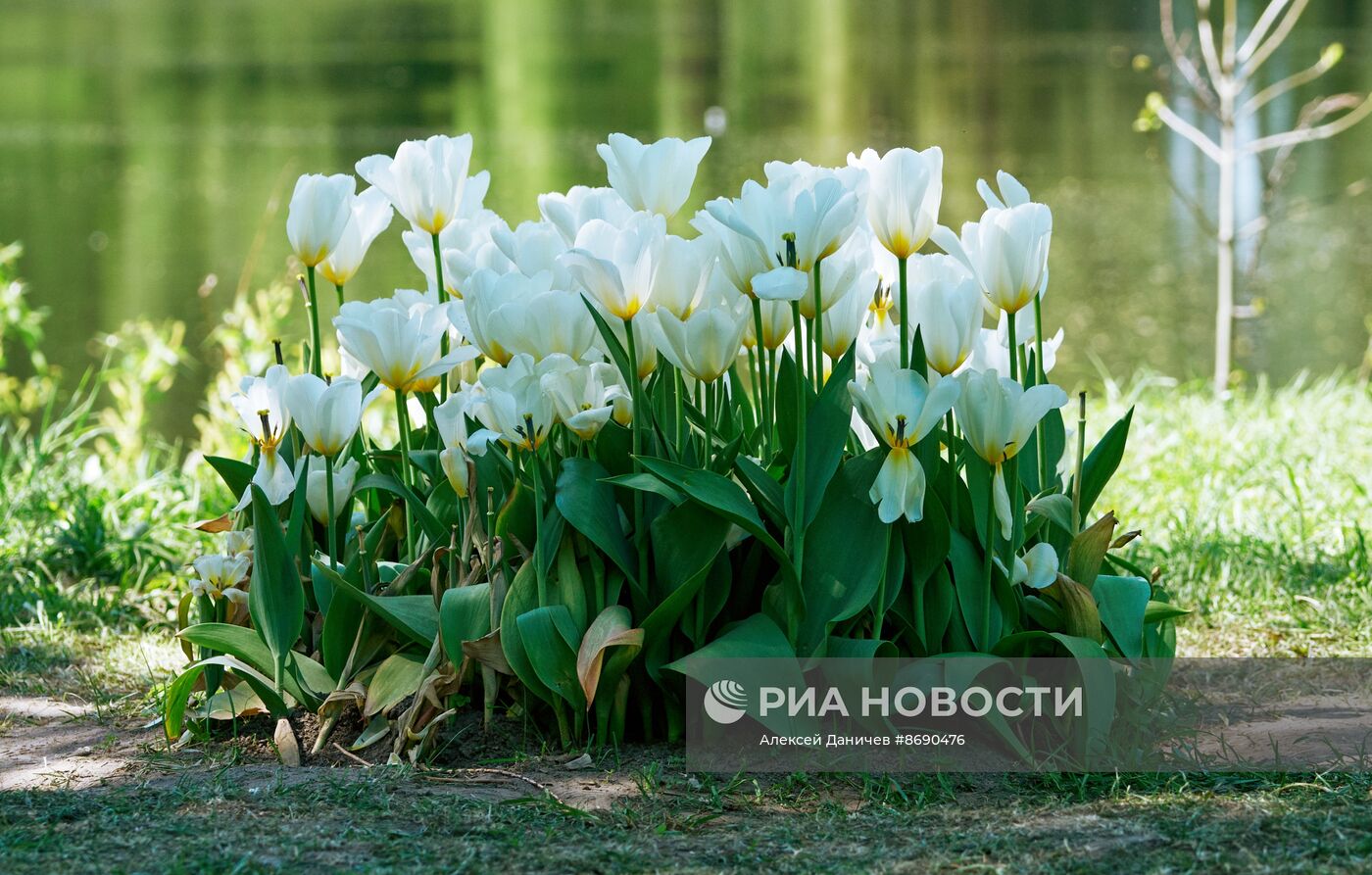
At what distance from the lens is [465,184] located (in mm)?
2479

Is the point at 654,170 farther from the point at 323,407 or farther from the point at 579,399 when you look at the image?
the point at 323,407

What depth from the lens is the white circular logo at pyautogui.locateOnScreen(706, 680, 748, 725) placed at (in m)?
2.10

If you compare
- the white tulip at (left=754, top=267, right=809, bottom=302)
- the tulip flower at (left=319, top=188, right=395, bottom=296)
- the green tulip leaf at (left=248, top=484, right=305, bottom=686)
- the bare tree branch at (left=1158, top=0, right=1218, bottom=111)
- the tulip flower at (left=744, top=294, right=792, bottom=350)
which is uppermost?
the bare tree branch at (left=1158, top=0, right=1218, bottom=111)

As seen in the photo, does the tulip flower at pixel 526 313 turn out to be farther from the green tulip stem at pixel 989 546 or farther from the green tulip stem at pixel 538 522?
the green tulip stem at pixel 989 546

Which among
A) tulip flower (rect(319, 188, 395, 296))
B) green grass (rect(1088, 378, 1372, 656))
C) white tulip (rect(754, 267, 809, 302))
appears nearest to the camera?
white tulip (rect(754, 267, 809, 302))

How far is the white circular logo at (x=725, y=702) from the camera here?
2.10 meters

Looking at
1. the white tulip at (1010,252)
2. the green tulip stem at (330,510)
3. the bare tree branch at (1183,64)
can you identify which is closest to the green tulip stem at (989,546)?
the white tulip at (1010,252)

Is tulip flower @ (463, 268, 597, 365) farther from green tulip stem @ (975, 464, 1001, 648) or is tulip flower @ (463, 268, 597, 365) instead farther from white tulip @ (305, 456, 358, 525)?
green tulip stem @ (975, 464, 1001, 648)

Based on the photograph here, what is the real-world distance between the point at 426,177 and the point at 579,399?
1.66ft

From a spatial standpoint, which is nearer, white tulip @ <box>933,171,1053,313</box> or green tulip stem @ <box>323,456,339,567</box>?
white tulip @ <box>933,171,1053,313</box>

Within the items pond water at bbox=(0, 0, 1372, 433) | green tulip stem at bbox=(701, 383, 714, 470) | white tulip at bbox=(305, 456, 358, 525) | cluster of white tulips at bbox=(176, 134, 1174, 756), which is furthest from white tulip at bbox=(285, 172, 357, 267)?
pond water at bbox=(0, 0, 1372, 433)

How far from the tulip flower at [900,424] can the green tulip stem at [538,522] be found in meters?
0.46

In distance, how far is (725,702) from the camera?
212 cm

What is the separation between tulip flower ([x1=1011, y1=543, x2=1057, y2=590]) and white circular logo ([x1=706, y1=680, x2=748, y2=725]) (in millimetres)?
450
